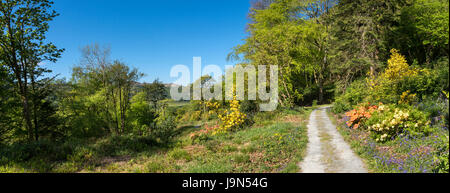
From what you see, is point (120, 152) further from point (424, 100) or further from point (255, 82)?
point (255, 82)


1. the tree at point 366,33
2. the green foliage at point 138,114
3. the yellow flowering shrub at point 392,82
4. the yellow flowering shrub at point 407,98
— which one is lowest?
the green foliage at point 138,114

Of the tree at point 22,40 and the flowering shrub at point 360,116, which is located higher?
the tree at point 22,40

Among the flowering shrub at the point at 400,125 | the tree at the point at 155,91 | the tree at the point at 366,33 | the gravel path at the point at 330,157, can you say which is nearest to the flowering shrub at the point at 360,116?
the gravel path at the point at 330,157

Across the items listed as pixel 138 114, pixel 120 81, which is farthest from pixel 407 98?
pixel 138 114

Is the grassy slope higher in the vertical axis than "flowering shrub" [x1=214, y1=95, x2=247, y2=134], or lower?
lower

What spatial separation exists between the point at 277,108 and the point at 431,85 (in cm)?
1006

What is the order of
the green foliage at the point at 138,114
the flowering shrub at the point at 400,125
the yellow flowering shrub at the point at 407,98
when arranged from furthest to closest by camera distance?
1. the green foliage at the point at 138,114
2. the yellow flowering shrub at the point at 407,98
3. the flowering shrub at the point at 400,125

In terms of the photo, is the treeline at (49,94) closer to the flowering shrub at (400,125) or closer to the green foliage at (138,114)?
the green foliage at (138,114)

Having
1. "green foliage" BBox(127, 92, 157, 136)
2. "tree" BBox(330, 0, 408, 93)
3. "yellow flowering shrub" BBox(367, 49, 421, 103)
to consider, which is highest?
"tree" BBox(330, 0, 408, 93)

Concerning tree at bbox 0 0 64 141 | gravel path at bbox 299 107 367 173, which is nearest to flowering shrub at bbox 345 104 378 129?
gravel path at bbox 299 107 367 173

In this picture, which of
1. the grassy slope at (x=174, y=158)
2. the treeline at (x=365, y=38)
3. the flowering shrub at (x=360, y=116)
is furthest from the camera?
the treeline at (x=365, y=38)

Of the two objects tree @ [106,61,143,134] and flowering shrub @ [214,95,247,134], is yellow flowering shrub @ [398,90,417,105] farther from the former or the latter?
tree @ [106,61,143,134]

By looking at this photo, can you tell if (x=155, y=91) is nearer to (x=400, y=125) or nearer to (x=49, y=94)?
(x=49, y=94)

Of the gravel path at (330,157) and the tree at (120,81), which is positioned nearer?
the gravel path at (330,157)
